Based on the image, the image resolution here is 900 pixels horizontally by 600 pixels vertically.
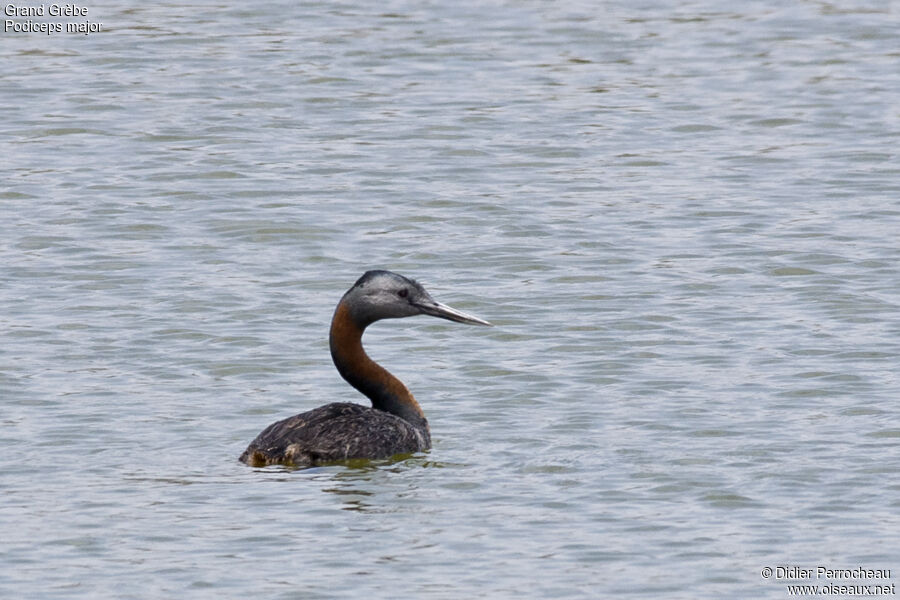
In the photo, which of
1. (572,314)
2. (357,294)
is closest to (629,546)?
(357,294)

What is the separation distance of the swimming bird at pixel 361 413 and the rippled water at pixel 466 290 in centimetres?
16

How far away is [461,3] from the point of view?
2958cm

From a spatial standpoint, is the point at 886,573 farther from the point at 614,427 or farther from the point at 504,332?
the point at 504,332

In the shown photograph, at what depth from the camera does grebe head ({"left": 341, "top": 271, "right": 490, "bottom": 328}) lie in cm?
1341

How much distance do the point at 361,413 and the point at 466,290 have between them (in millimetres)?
4336

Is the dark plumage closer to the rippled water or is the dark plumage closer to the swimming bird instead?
the swimming bird

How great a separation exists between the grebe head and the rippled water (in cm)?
74

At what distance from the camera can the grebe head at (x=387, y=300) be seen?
44.0 feet

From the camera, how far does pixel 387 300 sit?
44.1ft

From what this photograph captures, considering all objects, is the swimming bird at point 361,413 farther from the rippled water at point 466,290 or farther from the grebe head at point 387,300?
the rippled water at point 466,290

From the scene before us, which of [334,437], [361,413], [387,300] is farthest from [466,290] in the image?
[334,437]

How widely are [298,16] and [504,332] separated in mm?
13317

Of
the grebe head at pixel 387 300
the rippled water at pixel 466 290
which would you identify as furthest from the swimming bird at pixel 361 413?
the rippled water at pixel 466 290

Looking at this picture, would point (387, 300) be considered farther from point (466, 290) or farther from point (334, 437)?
point (466, 290)
